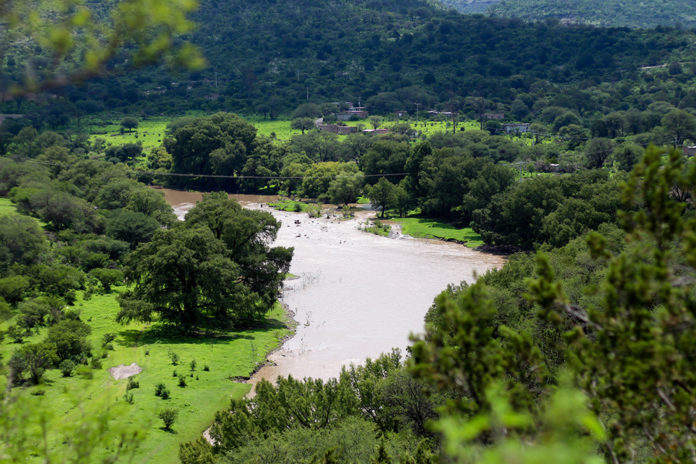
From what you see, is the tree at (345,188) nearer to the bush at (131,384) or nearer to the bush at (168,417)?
the bush at (131,384)

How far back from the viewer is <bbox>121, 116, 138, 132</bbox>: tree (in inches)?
4250

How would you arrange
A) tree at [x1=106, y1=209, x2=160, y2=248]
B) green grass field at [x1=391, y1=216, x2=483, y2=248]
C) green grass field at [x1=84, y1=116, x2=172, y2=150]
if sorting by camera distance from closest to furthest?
tree at [x1=106, y1=209, x2=160, y2=248] → green grass field at [x1=391, y1=216, x2=483, y2=248] → green grass field at [x1=84, y1=116, x2=172, y2=150]

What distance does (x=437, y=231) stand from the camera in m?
58.1

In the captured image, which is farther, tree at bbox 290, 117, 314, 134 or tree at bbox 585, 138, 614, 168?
tree at bbox 290, 117, 314, 134

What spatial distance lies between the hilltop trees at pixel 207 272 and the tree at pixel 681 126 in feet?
226

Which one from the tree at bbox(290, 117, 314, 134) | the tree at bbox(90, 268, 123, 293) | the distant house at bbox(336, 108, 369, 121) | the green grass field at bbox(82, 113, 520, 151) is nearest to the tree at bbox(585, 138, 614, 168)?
the green grass field at bbox(82, 113, 520, 151)

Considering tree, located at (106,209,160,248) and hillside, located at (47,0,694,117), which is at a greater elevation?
hillside, located at (47,0,694,117)

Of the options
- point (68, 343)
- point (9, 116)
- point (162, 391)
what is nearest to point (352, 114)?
point (9, 116)

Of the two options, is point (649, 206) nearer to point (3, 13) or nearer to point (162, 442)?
point (3, 13)

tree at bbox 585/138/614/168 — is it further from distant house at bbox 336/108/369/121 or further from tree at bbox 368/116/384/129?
distant house at bbox 336/108/369/121

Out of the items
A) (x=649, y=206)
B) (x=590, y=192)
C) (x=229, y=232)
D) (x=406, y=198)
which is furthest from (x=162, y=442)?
(x=406, y=198)

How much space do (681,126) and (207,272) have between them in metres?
76.1

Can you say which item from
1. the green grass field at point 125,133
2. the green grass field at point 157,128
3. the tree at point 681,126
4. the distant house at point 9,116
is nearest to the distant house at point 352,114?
the green grass field at point 157,128

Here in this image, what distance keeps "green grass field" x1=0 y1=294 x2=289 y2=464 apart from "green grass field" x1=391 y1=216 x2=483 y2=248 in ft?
79.7
